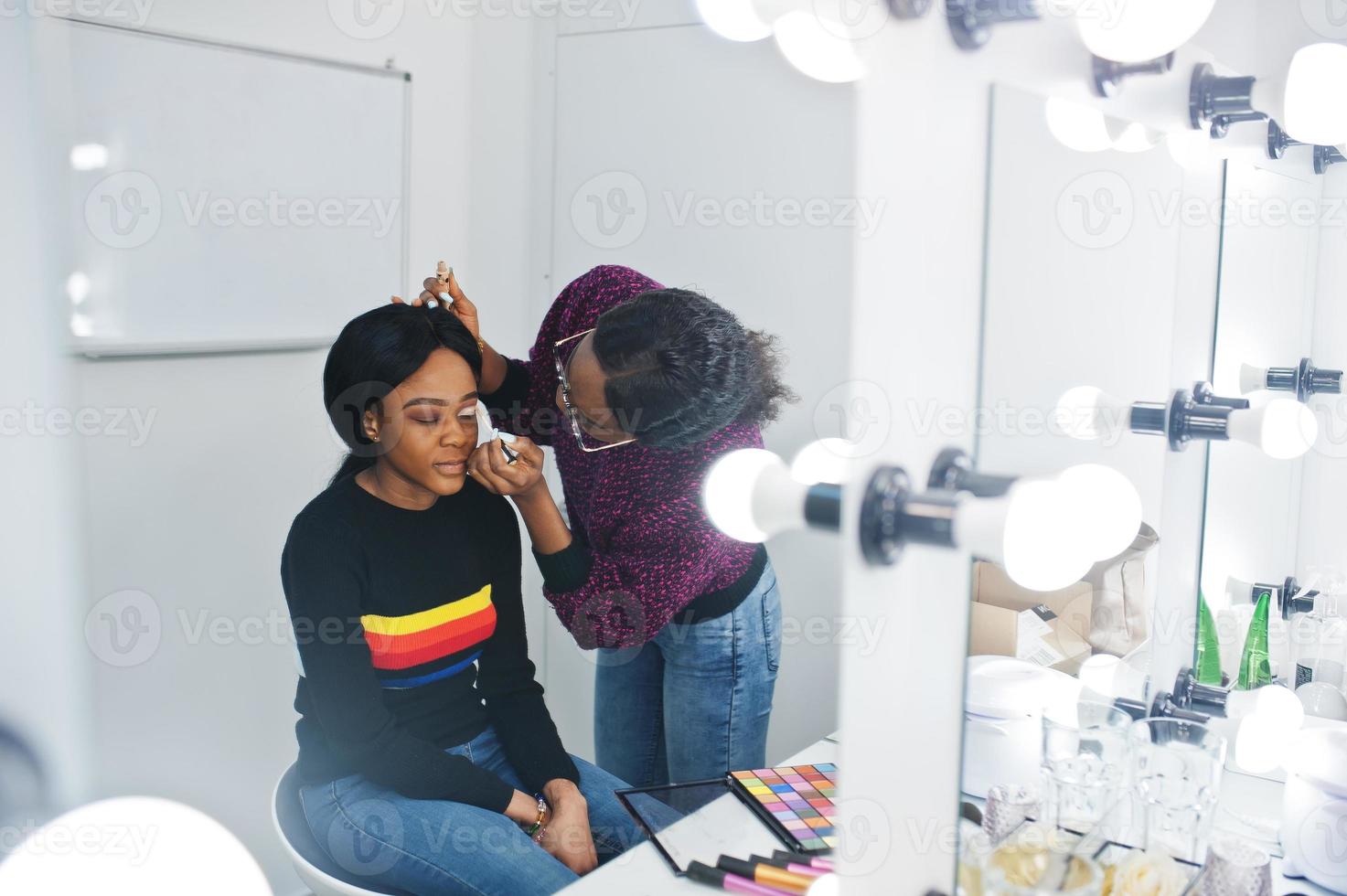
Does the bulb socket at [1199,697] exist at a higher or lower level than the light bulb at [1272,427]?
lower

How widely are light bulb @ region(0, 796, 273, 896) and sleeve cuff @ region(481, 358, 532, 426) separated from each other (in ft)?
2.47

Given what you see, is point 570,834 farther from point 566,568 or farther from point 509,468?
point 509,468

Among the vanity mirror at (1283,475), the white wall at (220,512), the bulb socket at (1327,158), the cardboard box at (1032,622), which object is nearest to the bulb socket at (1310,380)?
the vanity mirror at (1283,475)

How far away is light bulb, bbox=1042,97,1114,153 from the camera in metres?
0.71

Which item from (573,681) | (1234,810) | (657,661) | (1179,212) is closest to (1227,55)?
(1179,212)

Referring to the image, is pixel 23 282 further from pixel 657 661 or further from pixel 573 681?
pixel 573 681

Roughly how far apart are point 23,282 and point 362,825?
683 millimetres

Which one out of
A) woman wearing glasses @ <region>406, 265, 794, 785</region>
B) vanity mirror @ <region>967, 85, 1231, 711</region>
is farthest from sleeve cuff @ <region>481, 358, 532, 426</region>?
vanity mirror @ <region>967, 85, 1231, 711</region>

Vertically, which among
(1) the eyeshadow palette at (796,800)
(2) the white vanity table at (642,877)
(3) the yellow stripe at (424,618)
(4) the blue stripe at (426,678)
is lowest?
(2) the white vanity table at (642,877)

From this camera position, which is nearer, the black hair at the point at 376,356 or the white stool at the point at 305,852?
the white stool at the point at 305,852

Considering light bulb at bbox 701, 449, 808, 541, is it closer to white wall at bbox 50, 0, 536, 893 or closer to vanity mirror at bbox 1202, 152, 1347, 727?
vanity mirror at bbox 1202, 152, 1347, 727

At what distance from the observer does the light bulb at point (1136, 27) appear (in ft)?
2.19

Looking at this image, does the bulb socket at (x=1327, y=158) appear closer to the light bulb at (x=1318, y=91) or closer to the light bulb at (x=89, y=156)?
the light bulb at (x=1318, y=91)

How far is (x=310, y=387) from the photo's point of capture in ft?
6.70
